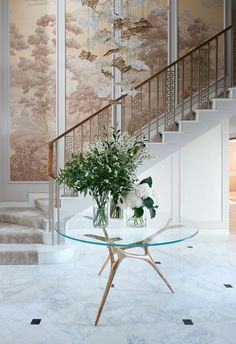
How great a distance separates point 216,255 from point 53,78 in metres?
4.19

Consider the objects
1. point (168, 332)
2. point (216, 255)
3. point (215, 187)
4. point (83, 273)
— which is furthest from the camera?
point (215, 187)

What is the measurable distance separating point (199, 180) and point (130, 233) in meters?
3.53

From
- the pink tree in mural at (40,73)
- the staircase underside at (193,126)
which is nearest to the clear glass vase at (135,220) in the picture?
the staircase underside at (193,126)

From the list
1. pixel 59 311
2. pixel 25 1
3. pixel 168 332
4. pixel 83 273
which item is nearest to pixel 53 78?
pixel 25 1

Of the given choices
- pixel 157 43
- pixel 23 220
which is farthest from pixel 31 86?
pixel 23 220

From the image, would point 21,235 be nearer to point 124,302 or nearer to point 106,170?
point 124,302

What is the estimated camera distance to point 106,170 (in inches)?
121

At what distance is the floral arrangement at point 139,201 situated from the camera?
10.2 feet

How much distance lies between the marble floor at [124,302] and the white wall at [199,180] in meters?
1.46

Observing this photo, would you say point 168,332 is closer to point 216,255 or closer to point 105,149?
point 105,149

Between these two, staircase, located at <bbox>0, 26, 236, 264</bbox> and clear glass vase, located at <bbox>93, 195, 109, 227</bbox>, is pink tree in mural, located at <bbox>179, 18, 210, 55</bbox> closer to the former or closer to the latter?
staircase, located at <bbox>0, 26, 236, 264</bbox>

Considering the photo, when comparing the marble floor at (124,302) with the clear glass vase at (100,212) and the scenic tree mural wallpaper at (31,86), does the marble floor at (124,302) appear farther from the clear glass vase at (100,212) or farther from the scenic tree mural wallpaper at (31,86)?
the scenic tree mural wallpaper at (31,86)

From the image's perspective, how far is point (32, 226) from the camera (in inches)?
214

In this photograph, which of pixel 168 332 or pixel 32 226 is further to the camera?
pixel 32 226
